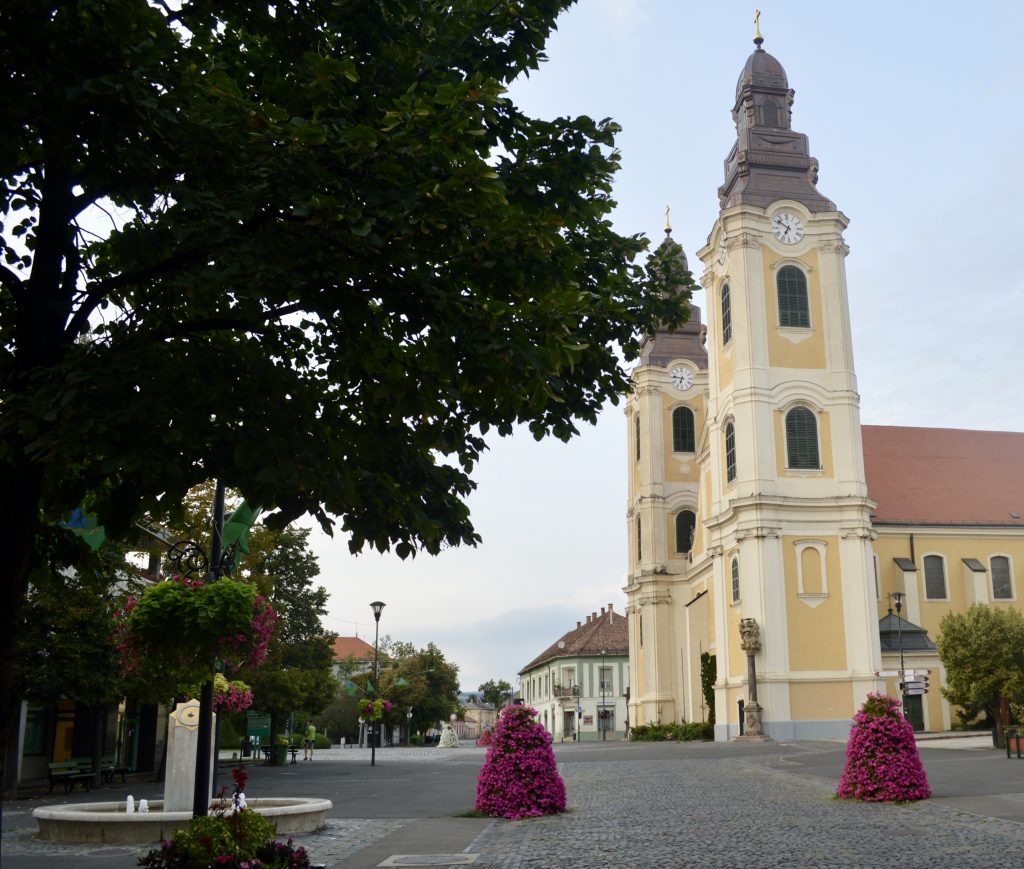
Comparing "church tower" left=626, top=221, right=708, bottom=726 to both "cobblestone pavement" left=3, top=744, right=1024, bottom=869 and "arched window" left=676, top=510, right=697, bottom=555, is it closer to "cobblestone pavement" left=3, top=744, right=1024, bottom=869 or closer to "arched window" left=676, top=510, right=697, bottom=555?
"arched window" left=676, top=510, right=697, bottom=555

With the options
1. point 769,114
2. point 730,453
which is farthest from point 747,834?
point 769,114

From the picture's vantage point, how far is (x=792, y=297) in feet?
152

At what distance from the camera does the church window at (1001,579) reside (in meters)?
53.4

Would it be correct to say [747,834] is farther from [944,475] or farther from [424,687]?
[424,687]

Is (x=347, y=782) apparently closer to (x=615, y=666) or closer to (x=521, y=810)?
(x=521, y=810)

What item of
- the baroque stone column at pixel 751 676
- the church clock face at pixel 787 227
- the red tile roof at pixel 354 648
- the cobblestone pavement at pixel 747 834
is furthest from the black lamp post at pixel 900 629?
the red tile roof at pixel 354 648

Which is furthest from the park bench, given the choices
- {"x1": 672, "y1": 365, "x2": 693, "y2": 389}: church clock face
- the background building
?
the background building

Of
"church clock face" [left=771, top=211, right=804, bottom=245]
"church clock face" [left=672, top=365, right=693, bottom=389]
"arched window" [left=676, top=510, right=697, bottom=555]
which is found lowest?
"arched window" [left=676, top=510, right=697, bottom=555]

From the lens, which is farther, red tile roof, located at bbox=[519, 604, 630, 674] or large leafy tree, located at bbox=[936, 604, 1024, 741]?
red tile roof, located at bbox=[519, 604, 630, 674]

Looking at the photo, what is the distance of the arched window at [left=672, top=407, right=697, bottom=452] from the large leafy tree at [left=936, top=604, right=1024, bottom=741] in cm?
2736

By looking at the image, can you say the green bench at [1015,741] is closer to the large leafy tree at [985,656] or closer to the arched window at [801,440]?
the large leafy tree at [985,656]

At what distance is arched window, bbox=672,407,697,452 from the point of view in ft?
206

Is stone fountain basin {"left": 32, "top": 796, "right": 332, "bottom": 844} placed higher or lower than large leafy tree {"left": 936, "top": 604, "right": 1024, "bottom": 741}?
lower

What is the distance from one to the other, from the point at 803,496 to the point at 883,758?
29.3 metres
